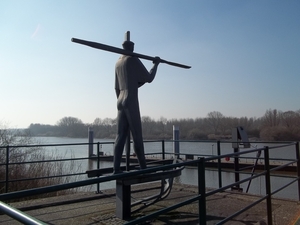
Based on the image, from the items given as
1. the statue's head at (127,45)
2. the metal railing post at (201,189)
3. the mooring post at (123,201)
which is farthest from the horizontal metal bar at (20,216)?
the statue's head at (127,45)

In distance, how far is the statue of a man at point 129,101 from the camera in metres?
4.13

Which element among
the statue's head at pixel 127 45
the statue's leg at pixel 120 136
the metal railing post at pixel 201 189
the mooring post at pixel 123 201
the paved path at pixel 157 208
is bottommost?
the paved path at pixel 157 208

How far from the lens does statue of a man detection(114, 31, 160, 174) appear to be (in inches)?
163

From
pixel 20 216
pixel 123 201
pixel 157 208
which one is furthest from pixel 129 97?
pixel 20 216

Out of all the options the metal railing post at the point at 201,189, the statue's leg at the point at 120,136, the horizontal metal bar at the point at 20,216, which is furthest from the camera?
the statue's leg at the point at 120,136

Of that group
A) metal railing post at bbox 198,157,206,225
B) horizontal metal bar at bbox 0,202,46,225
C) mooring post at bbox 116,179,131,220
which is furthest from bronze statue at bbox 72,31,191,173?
horizontal metal bar at bbox 0,202,46,225

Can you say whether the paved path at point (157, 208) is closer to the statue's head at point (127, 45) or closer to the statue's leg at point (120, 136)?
the statue's leg at point (120, 136)

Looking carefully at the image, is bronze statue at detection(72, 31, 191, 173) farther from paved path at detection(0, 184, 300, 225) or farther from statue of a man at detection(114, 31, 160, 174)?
paved path at detection(0, 184, 300, 225)

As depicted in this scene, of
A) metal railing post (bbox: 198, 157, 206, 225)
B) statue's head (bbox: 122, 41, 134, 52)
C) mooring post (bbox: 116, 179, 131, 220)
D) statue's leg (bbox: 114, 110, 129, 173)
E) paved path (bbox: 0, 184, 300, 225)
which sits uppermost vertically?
statue's head (bbox: 122, 41, 134, 52)

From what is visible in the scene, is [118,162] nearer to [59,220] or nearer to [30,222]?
[59,220]

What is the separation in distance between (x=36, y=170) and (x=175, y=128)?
39.2ft

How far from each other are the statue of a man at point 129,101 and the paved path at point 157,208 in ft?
2.74

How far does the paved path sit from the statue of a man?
0.84m

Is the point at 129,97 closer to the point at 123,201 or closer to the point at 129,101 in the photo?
the point at 129,101
